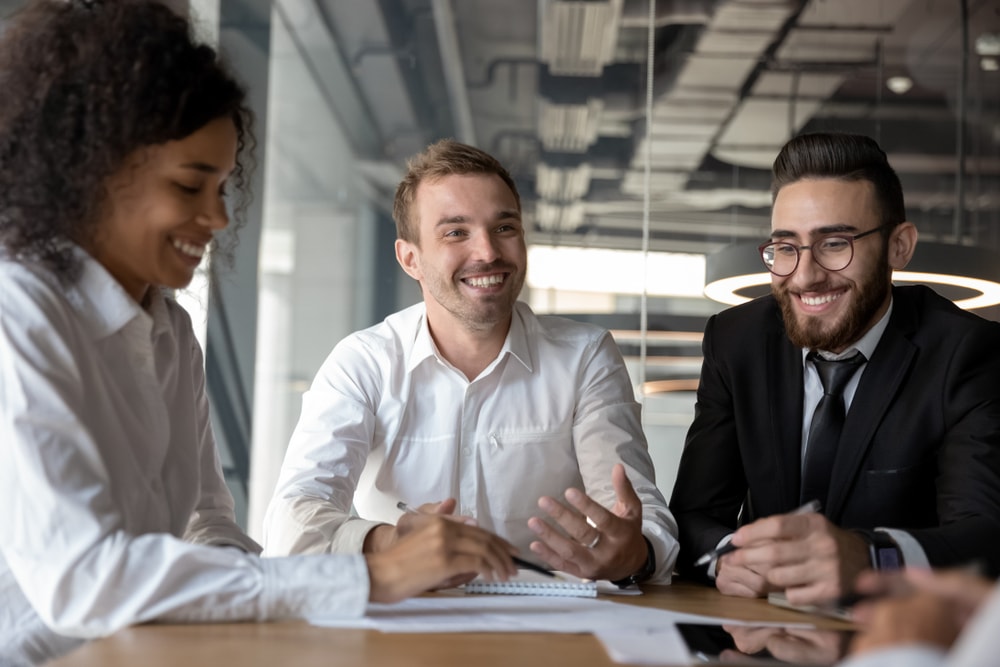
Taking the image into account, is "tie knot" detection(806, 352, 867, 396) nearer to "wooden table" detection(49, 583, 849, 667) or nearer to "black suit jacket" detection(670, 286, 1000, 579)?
"black suit jacket" detection(670, 286, 1000, 579)

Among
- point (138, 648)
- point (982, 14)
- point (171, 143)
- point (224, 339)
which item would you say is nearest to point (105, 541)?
point (138, 648)

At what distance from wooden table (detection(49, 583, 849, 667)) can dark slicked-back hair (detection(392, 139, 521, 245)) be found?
60.3 inches

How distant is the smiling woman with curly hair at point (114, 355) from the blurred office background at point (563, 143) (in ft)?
11.1

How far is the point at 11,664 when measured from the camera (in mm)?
1455

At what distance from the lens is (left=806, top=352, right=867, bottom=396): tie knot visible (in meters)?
2.34

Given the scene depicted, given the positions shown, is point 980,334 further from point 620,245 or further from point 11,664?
point 620,245

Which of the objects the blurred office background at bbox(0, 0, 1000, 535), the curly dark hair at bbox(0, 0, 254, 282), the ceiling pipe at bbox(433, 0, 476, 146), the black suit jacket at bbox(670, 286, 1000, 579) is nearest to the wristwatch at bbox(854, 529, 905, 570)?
the black suit jacket at bbox(670, 286, 1000, 579)

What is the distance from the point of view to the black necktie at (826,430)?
90.0 inches

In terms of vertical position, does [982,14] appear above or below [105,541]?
above

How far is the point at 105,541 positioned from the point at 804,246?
160cm

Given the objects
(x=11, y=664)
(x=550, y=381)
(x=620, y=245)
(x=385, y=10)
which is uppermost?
(x=385, y=10)

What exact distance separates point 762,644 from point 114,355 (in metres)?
0.96

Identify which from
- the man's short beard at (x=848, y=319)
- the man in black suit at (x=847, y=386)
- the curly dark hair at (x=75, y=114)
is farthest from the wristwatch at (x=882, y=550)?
the curly dark hair at (x=75, y=114)

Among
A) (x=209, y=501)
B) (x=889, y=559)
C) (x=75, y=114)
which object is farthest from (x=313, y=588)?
(x=889, y=559)
